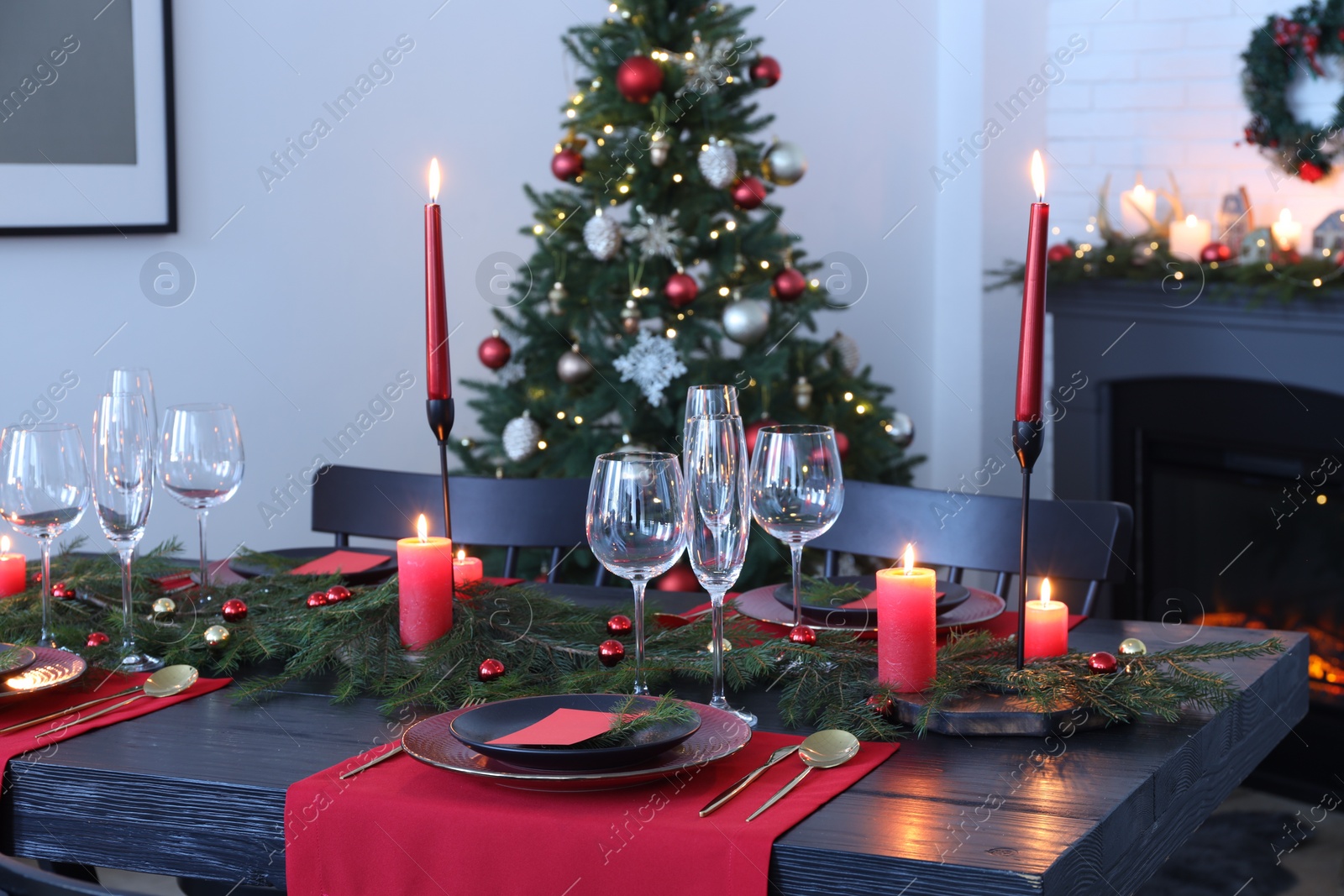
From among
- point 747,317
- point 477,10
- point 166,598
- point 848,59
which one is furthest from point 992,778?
point 848,59

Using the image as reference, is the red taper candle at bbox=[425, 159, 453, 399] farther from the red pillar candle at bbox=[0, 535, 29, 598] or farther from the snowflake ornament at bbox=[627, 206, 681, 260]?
the snowflake ornament at bbox=[627, 206, 681, 260]

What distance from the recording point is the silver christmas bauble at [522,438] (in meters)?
2.80

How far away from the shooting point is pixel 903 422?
305 cm

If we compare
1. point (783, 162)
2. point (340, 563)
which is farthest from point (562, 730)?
point (783, 162)

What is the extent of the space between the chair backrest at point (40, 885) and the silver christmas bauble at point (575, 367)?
7.05 ft

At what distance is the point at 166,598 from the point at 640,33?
171cm

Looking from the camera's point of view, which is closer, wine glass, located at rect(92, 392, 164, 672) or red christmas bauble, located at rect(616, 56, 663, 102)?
wine glass, located at rect(92, 392, 164, 672)

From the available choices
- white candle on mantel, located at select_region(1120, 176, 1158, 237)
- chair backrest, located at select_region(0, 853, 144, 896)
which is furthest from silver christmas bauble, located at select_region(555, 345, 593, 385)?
chair backrest, located at select_region(0, 853, 144, 896)

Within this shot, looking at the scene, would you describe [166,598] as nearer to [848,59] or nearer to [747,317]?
[747,317]

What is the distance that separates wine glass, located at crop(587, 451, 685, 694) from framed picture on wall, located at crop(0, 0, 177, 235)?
6.57 feet

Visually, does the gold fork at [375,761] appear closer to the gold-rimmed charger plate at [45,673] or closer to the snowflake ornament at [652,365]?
the gold-rimmed charger plate at [45,673]

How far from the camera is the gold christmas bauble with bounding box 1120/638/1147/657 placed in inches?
45.1

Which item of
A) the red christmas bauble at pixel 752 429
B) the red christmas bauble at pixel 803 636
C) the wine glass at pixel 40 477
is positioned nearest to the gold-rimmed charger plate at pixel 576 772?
the red christmas bauble at pixel 803 636

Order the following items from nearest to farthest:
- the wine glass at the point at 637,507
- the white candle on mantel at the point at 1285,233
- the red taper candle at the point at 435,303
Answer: the wine glass at the point at 637,507 < the red taper candle at the point at 435,303 < the white candle on mantel at the point at 1285,233
